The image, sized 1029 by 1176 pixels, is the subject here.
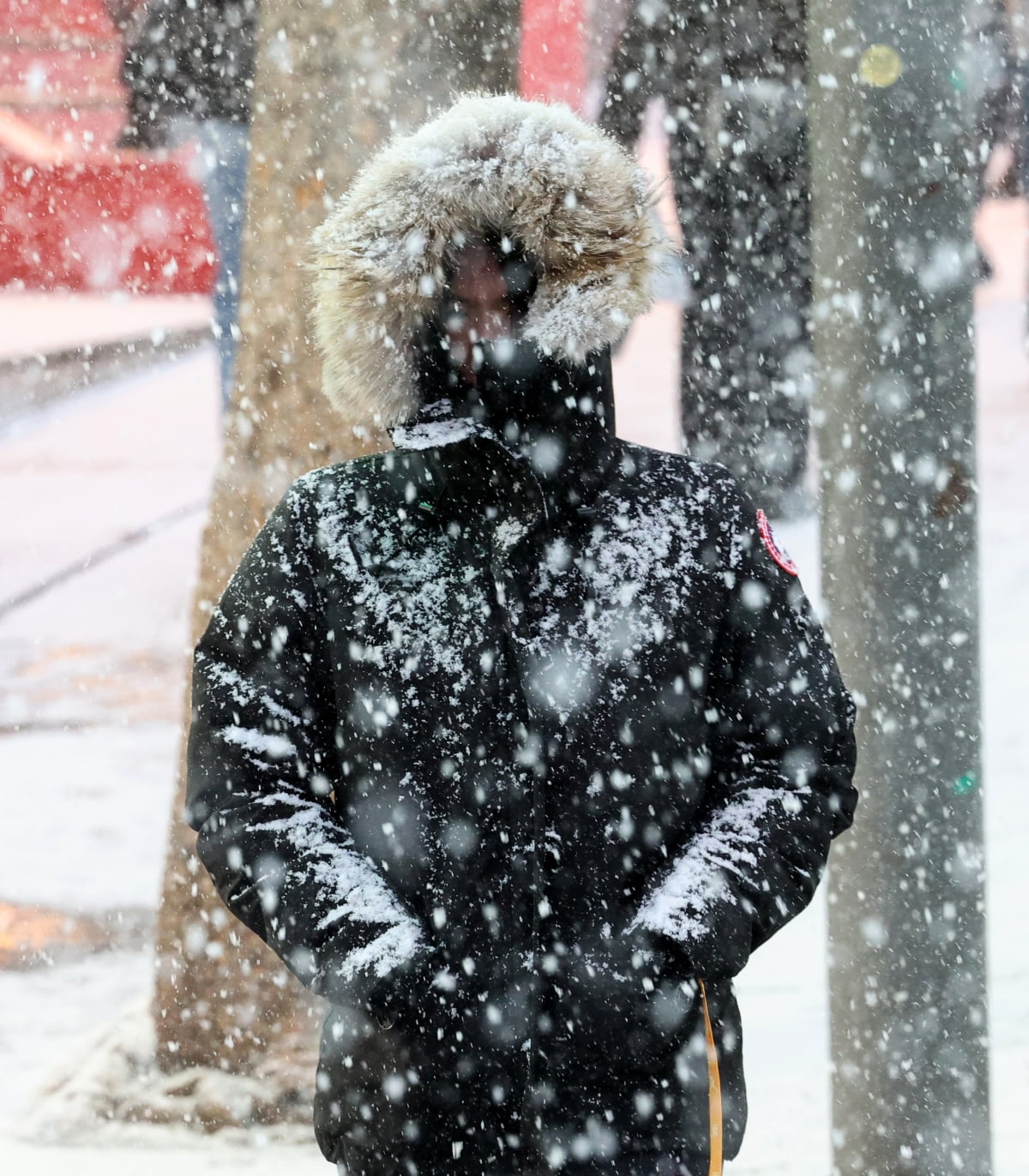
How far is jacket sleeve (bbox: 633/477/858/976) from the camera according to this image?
1863 mm

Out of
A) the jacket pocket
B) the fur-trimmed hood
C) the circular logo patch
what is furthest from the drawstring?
the fur-trimmed hood

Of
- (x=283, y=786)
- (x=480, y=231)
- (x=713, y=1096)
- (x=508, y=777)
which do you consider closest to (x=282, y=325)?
(x=480, y=231)

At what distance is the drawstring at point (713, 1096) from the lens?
73.8 inches

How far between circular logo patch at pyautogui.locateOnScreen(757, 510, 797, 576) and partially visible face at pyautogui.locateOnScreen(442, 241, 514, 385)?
1.51ft

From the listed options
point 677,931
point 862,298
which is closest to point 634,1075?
point 677,931

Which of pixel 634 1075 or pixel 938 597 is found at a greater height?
pixel 938 597

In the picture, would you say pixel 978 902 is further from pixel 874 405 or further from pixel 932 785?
pixel 874 405

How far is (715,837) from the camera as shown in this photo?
1913 millimetres

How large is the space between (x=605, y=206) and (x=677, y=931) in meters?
0.99

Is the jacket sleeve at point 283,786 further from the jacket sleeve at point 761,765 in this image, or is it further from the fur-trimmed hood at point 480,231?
the jacket sleeve at point 761,765

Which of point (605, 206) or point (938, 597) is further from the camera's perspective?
point (938, 597)

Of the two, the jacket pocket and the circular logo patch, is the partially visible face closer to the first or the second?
the circular logo patch

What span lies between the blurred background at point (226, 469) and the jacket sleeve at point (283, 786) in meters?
0.76

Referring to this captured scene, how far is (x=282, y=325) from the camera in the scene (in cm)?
367
